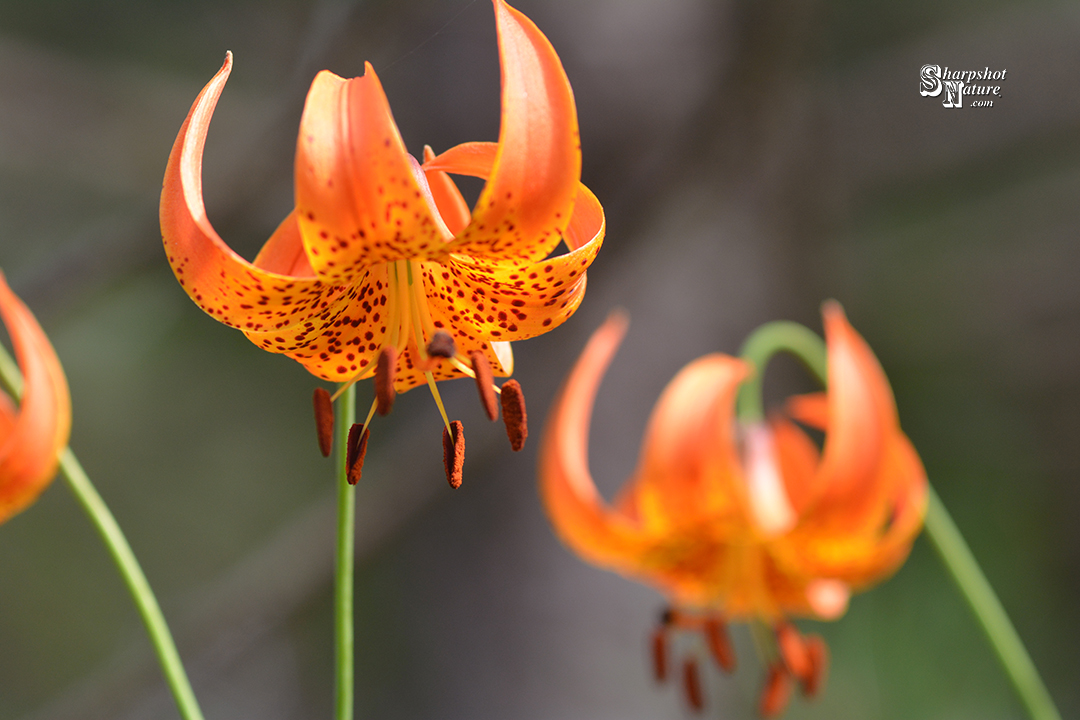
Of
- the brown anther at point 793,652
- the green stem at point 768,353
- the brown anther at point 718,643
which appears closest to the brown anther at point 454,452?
the green stem at point 768,353

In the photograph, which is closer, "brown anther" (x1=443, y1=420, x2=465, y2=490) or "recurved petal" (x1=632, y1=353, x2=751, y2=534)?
"brown anther" (x1=443, y1=420, x2=465, y2=490)

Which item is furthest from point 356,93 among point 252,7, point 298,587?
point 252,7

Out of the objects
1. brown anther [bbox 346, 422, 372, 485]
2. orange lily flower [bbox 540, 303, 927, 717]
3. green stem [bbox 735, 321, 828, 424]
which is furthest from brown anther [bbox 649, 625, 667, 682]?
brown anther [bbox 346, 422, 372, 485]

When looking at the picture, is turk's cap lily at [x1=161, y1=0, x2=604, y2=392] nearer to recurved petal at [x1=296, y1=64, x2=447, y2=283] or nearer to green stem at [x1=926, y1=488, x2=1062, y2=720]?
recurved petal at [x1=296, y1=64, x2=447, y2=283]

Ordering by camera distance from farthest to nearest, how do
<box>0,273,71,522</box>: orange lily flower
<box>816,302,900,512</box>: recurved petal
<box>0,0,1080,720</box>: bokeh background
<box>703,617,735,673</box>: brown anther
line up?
<box>0,0,1080,720</box>: bokeh background
<box>703,617,735,673</box>: brown anther
<box>816,302,900,512</box>: recurved petal
<box>0,273,71,522</box>: orange lily flower

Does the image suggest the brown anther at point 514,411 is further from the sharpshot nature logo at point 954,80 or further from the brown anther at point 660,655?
the sharpshot nature logo at point 954,80

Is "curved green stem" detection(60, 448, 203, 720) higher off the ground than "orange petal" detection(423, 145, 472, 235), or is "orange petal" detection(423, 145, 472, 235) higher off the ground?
"orange petal" detection(423, 145, 472, 235)

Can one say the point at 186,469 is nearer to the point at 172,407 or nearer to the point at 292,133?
the point at 172,407
